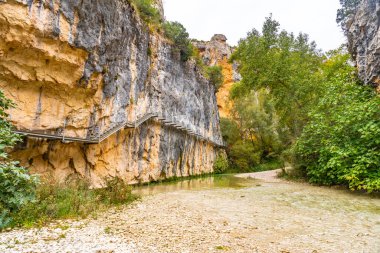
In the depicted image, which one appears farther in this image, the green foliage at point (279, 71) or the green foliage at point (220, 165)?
the green foliage at point (220, 165)

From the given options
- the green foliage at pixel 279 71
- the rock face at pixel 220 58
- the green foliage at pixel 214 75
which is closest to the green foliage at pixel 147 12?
the green foliage at pixel 279 71

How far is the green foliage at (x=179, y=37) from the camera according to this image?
23641 millimetres

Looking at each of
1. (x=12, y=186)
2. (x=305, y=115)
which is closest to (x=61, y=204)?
(x=12, y=186)

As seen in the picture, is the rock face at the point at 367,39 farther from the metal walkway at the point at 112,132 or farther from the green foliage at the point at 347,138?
the metal walkway at the point at 112,132

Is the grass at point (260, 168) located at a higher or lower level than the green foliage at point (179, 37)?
lower

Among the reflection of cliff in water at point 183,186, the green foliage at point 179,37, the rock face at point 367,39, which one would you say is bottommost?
the reflection of cliff in water at point 183,186

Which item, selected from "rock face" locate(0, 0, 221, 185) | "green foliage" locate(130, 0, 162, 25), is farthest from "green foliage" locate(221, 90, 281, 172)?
"green foliage" locate(130, 0, 162, 25)

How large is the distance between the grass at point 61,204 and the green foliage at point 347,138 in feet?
34.2

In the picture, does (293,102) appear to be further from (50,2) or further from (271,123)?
(50,2)

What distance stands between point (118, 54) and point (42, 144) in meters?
6.95

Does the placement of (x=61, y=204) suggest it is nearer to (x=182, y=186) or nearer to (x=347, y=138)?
(x=182, y=186)

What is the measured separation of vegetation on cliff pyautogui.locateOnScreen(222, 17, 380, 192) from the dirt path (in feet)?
14.4

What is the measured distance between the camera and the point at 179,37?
24.4 metres

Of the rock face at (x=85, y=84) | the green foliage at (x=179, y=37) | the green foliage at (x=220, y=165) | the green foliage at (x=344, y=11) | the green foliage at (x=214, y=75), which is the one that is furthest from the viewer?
the green foliage at (x=214, y=75)
